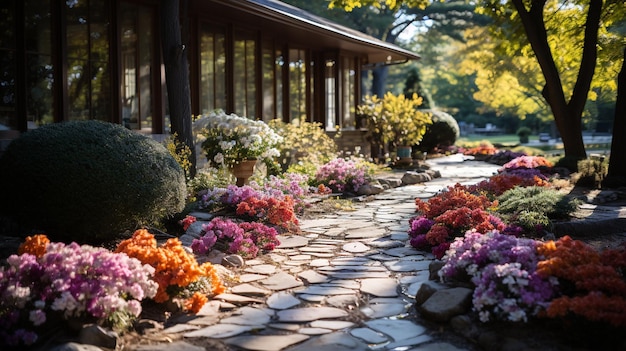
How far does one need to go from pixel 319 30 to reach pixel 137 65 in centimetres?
439

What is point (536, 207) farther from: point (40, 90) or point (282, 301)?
point (40, 90)

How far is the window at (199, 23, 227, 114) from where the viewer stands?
41.6 feet

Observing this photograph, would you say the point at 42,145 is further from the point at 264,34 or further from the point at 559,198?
the point at 264,34

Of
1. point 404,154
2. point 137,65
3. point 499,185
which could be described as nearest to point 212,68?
point 137,65

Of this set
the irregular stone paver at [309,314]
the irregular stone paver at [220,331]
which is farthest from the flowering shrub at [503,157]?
the irregular stone paver at [220,331]

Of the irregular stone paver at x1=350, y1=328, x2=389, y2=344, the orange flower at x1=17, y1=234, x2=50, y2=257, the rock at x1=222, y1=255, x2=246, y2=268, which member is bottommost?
the irregular stone paver at x1=350, y1=328, x2=389, y2=344

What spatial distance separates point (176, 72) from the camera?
29.7ft

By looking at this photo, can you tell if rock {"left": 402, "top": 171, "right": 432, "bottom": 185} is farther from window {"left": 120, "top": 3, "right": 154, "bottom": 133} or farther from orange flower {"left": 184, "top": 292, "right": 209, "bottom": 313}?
orange flower {"left": 184, "top": 292, "right": 209, "bottom": 313}

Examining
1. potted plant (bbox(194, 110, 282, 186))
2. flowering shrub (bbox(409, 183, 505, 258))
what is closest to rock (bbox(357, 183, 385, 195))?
potted plant (bbox(194, 110, 282, 186))

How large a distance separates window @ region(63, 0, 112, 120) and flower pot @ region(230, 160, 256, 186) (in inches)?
81.8

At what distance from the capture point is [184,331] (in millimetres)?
4340

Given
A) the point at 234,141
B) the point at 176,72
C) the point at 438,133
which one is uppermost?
the point at 176,72

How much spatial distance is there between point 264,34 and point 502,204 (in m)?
8.31

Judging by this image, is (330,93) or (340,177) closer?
(340,177)
